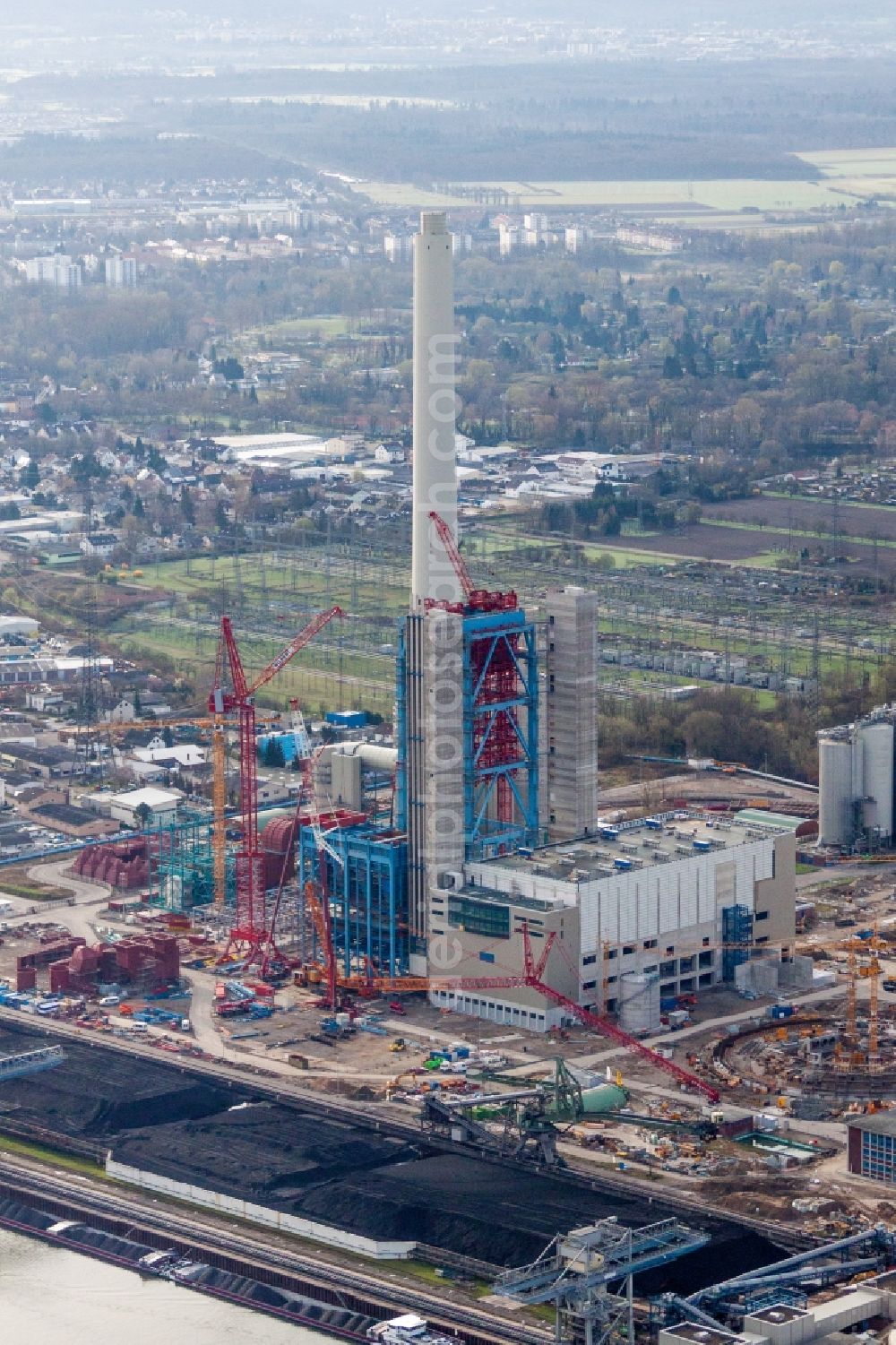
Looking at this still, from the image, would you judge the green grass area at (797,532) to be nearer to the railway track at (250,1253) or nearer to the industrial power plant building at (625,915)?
the industrial power plant building at (625,915)

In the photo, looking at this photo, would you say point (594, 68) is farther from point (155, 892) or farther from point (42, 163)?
point (155, 892)

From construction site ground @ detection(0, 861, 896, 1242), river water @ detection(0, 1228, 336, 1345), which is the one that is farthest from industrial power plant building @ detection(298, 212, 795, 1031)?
river water @ detection(0, 1228, 336, 1345)

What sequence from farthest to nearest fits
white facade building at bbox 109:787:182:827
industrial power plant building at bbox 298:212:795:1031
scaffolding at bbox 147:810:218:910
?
white facade building at bbox 109:787:182:827
scaffolding at bbox 147:810:218:910
industrial power plant building at bbox 298:212:795:1031

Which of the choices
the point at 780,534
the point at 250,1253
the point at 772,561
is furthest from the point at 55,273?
the point at 250,1253

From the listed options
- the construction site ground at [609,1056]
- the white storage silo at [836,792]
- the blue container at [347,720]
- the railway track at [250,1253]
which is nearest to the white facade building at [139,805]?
the blue container at [347,720]

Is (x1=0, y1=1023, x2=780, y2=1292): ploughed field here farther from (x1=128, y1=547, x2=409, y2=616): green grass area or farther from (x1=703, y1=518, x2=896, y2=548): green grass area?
(x1=703, y1=518, x2=896, y2=548): green grass area

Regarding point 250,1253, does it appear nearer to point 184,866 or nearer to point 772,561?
point 184,866

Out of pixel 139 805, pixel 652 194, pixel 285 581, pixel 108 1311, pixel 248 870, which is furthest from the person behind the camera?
pixel 652 194
